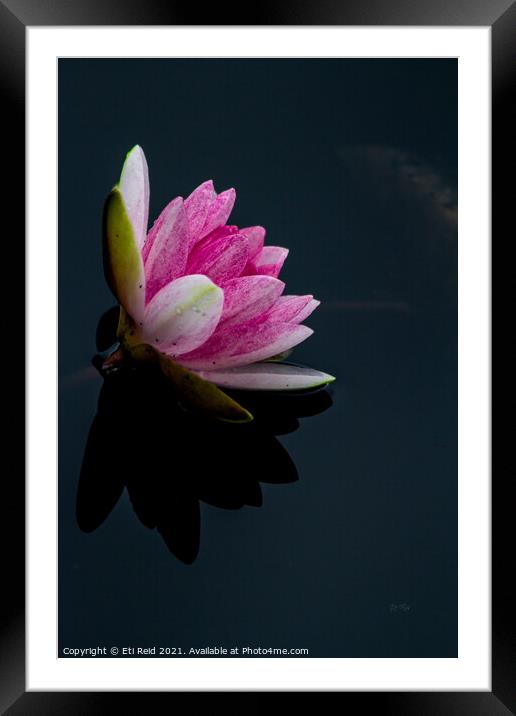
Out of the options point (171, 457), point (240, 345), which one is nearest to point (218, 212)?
point (240, 345)

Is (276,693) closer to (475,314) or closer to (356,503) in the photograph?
(356,503)

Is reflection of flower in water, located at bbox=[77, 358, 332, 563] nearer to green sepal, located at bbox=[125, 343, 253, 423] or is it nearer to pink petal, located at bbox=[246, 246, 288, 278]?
green sepal, located at bbox=[125, 343, 253, 423]

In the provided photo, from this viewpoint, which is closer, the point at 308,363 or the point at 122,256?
the point at 122,256

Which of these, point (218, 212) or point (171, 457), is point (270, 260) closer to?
point (218, 212)

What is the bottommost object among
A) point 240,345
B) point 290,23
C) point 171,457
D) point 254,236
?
point 171,457

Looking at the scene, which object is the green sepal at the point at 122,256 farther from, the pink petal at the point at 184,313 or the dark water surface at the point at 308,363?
the dark water surface at the point at 308,363

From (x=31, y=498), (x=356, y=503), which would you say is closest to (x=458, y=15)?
(x=356, y=503)
